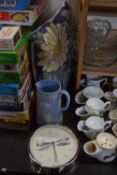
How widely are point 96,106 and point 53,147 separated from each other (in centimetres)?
20

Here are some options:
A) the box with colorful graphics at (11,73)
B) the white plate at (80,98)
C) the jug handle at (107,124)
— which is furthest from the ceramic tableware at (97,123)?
the box with colorful graphics at (11,73)

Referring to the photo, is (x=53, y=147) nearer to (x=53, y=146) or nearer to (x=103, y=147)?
(x=53, y=146)

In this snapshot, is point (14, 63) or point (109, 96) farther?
point (109, 96)


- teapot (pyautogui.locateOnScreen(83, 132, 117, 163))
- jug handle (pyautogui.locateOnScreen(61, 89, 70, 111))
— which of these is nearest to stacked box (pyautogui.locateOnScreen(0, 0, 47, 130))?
jug handle (pyautogui.locateOnScreen(61, 89, 70, 111))

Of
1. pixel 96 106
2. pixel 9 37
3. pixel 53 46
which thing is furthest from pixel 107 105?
pixel 9 37

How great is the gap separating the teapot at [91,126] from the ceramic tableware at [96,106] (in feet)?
0.08

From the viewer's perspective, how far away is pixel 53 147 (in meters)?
0.77

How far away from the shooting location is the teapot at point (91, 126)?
78cm

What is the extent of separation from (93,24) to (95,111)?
0.33 m

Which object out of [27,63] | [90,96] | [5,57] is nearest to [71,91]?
[90,96]

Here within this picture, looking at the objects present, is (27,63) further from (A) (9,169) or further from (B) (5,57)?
(A) (9,169)

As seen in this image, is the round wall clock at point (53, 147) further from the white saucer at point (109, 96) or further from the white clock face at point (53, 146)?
the white saucer at point (109, 96)

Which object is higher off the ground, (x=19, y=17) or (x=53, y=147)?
(x=19, y=17)

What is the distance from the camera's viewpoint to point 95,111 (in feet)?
2.76
